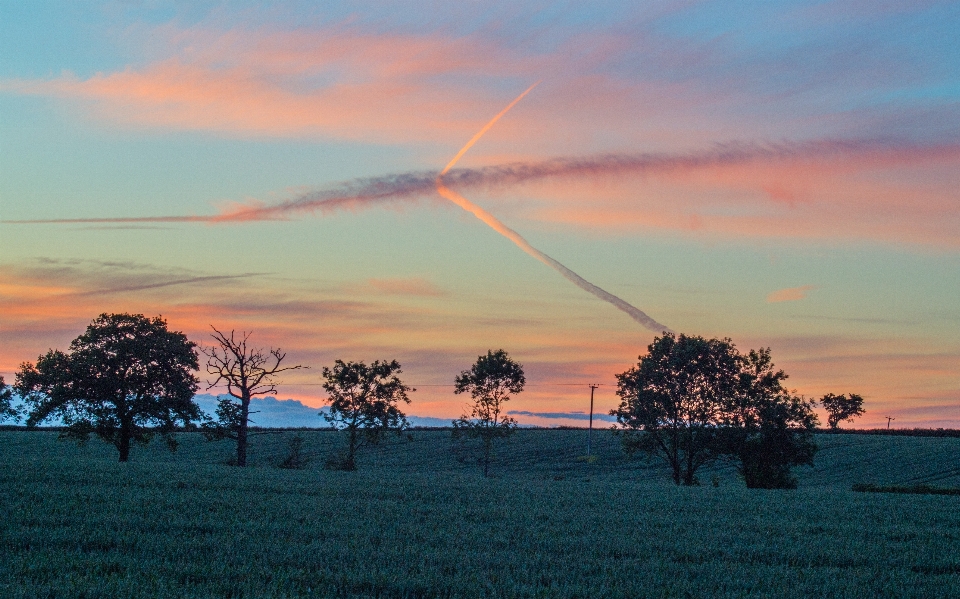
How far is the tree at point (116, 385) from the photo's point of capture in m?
62.8

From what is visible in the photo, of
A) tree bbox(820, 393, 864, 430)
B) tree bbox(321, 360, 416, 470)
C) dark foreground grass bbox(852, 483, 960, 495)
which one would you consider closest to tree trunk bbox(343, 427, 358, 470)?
tree bbox(321, 360, 416, 470)

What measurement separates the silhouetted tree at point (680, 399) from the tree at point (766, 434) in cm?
116

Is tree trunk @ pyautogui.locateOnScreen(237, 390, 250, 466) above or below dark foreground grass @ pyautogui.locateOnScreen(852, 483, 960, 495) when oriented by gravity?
above

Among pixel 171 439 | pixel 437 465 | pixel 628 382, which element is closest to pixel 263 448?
pixel 437 465

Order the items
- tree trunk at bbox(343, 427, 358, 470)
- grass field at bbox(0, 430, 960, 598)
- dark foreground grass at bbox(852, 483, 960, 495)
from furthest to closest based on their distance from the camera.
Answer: tree trunk at bbox(343, 427, 358, 470) < dark foreground grass at bbox(852, 483, 960, 495) < grass field at bbox(0, 430, 960, 598)

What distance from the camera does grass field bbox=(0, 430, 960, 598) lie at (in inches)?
509

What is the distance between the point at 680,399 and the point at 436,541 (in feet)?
184

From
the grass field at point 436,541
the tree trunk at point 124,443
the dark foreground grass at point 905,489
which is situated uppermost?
the grass field at point 436,541

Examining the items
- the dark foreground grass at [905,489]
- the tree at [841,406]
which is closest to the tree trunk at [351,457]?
the dark foreground grass at [905,489]

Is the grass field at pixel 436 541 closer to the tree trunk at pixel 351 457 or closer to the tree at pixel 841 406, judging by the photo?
the tree trunk at pixel 351 457

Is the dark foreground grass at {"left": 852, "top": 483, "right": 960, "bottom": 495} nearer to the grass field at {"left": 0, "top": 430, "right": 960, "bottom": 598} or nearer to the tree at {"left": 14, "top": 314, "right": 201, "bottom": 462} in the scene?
the grass field at {"left": 0, "top": 430, "right": 960, "bottom": 598}

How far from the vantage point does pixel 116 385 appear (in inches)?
2479

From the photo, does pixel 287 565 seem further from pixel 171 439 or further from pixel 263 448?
pixel 263 448

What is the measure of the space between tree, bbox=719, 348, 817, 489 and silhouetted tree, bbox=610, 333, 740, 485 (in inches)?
45.8
